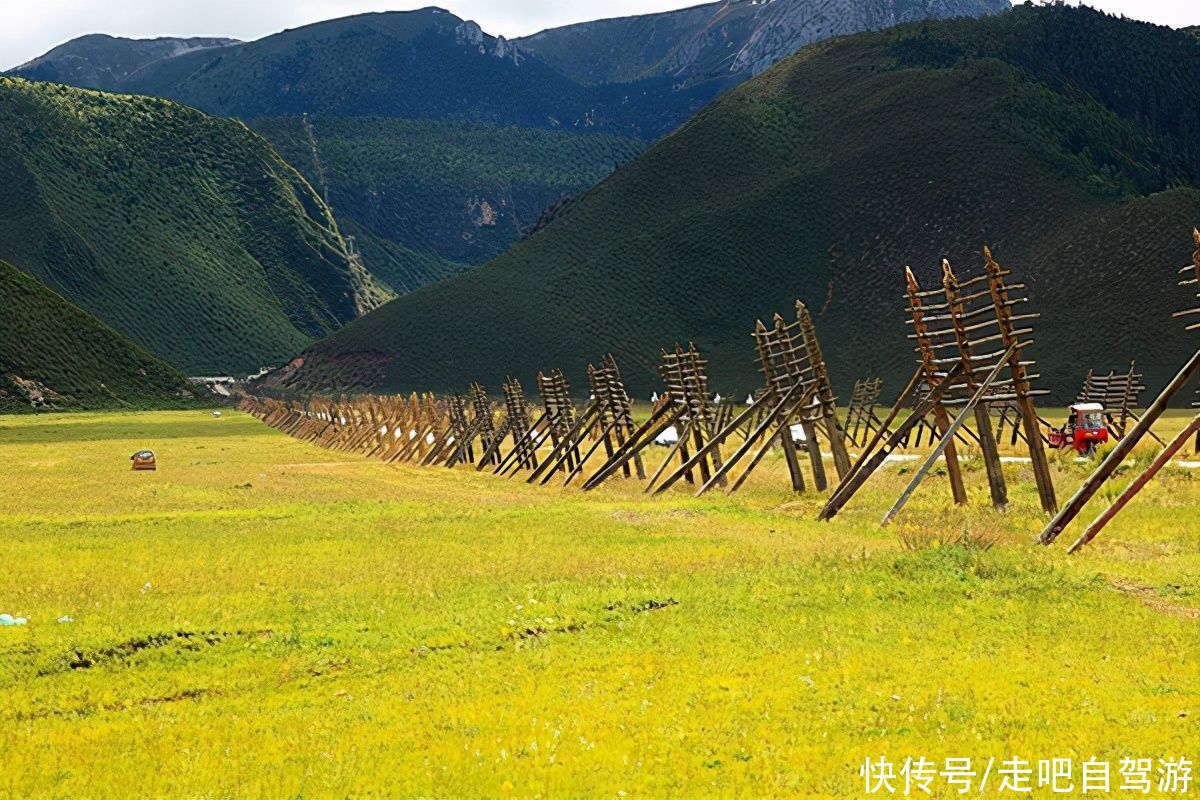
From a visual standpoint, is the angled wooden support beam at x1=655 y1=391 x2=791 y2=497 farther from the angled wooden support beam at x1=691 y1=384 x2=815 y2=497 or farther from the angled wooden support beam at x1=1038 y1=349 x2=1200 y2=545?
the angled wooden support beam at x1=1038 y1=349 x2=1200 y2=545

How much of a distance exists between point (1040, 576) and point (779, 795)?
7716 millimetres

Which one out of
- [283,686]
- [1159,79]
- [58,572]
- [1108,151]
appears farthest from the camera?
[1159,79]

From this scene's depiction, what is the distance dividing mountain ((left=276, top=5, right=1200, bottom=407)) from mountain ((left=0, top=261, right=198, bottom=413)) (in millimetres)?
20310

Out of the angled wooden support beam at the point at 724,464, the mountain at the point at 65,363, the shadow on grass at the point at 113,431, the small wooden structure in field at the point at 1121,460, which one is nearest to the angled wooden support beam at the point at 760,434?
the angled wooden support beam at the point at 724,464

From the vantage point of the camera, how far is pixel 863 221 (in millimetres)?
126938

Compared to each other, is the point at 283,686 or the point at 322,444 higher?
the point at 283,686

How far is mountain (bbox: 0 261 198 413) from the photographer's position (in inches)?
4259

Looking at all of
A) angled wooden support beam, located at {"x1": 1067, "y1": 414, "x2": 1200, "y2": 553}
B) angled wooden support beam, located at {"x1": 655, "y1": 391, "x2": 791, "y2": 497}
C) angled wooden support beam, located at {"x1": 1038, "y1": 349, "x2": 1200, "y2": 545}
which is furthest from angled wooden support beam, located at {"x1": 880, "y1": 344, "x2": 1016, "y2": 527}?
angled wooden support beam, located at {"x1": 655, "y1": 391, "x2": 791, "y2": 497}

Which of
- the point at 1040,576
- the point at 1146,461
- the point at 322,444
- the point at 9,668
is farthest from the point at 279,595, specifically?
the point at 322,444

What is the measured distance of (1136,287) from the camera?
323ft

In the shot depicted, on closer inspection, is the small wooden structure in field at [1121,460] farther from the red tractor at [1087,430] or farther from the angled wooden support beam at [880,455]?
the red tractor at [1087,430]

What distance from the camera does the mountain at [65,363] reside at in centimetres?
10819

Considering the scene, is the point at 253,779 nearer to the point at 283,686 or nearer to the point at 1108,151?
the point at 283,686

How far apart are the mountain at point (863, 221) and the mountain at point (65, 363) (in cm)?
2031
